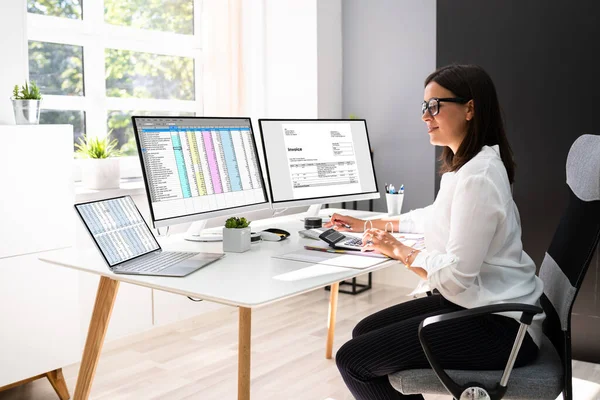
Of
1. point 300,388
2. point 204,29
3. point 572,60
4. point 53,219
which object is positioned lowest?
point 300,388

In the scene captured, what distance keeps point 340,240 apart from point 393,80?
2.41 m

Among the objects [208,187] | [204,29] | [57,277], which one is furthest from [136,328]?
[204,29]

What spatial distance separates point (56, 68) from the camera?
3.66 meters

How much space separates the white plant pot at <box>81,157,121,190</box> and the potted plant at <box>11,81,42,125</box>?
58cm

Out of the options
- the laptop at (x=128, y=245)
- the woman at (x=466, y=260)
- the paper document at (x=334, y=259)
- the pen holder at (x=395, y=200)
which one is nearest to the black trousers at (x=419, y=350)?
the woman at (x=466, y=260)

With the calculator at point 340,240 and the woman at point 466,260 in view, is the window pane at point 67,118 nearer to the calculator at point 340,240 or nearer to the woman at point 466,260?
the calculator at point 340,240

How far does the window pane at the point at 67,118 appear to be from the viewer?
365cm

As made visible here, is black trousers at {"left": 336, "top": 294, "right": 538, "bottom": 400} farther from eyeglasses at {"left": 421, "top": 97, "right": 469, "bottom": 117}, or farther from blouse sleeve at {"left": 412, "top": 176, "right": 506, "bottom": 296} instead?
eyeglasses at {"left": 421, "top": 97, "right": 469, "bottom": 117}

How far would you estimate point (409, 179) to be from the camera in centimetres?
461

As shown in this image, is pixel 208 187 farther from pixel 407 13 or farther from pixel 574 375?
pixel 407 13

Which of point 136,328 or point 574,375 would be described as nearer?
point 574,375

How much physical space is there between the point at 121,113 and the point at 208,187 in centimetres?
177

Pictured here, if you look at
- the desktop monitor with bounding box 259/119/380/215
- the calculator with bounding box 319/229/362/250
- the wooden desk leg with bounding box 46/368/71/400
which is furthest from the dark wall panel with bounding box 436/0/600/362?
the wooden desk leg with bounding box 46/368/71/400

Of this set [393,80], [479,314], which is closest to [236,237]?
[479,314]
